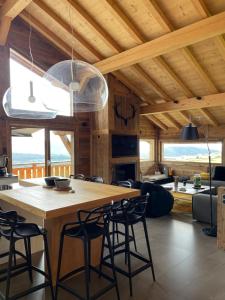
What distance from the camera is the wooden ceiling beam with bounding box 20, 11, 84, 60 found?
18.8 ft

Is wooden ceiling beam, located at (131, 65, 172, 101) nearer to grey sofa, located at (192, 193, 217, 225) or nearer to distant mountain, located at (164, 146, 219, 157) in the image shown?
distant mountain, located at (164, 146, 219, 157)

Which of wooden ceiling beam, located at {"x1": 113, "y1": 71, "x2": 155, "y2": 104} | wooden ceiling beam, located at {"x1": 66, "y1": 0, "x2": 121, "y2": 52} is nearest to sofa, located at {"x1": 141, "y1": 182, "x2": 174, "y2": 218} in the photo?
wooden ceiling beam, located at {"x1": 66, "y1": 0, "x2": 121, "y2": 52}

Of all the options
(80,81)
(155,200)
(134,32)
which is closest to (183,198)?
(155,200)

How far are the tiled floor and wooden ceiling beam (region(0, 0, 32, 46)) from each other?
420 cm

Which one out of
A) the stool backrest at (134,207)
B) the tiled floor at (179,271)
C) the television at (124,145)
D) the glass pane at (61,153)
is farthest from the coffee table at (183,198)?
the glass pane at (61,153)

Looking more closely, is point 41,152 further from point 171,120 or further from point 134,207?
point 171,120

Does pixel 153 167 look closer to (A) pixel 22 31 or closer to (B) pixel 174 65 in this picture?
(B) pixel 174 65

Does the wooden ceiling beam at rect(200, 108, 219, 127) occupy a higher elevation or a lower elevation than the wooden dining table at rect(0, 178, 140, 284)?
higher

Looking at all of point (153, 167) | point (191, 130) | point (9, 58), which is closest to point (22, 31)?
point (9, 58)

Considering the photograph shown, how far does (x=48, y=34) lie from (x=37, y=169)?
3.57 m

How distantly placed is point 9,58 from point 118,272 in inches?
202

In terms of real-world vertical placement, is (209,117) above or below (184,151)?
above

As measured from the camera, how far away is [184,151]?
30.3ft

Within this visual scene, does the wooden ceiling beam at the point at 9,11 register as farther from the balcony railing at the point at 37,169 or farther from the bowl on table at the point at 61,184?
the balcony railing at the point at 37,169
